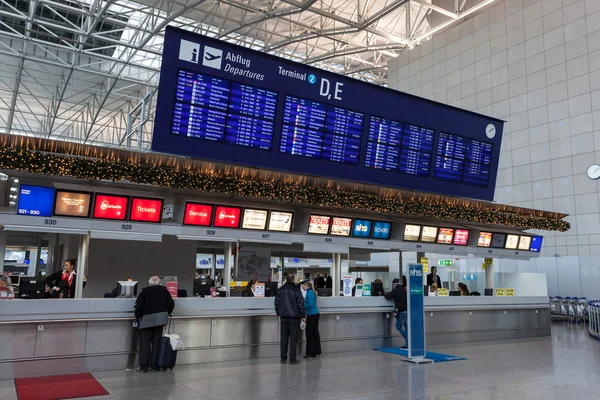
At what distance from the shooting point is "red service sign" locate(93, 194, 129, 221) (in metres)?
8.42

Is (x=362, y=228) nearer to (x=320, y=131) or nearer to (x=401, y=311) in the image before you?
(x=401, y=311)

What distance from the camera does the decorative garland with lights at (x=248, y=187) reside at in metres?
7.52

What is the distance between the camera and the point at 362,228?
11.6m

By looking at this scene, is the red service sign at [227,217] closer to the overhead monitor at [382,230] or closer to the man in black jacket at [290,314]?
the man in black jacket at [290,314]

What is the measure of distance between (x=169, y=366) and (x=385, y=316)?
4974 mm

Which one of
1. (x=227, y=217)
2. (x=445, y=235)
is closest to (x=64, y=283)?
(x=227, y=217)

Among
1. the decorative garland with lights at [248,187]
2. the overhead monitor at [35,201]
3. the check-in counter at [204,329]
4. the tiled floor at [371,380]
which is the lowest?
the tiled floor at [371,380]

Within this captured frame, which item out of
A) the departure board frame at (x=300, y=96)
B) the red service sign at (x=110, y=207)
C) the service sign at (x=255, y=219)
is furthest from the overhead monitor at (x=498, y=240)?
the red service sign at (x=110, y=207)

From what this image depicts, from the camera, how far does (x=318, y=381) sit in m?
6.92

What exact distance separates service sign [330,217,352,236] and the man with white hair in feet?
15.1

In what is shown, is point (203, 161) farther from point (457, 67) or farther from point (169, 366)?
point (457, 67)

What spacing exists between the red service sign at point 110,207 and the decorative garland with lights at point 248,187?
519 millimetres

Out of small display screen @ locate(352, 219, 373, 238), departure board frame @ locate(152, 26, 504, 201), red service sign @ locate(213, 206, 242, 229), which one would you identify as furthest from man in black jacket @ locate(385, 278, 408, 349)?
red service sign @ locate(213, 206, 242, 229)

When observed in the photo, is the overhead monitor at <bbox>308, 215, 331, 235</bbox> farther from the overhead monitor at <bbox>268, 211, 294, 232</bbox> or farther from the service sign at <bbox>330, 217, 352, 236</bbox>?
the overhead monitor at <bbox>268, 211, 294, 232</bbox>
